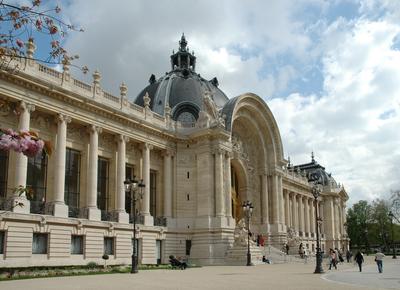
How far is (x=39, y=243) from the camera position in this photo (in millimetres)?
31031

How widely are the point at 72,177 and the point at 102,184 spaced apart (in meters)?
3.60

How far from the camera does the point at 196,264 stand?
42344 millimetres

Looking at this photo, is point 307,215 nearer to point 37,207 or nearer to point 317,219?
point 317,219

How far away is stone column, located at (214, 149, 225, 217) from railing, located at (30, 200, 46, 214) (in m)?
17.3

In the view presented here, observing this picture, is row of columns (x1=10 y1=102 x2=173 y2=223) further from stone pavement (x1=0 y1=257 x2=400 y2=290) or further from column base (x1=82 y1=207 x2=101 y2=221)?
stone pavement (x1=0 y1=257 x2=400 y2=290)

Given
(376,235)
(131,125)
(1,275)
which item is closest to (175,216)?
(131,125)

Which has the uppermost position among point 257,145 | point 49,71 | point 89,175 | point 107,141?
point 49,71

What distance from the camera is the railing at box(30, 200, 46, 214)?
31.5 metres

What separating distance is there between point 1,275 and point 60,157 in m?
11.5

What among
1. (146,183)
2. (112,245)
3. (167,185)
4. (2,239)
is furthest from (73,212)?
(167,185)

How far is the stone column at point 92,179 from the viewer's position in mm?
35500

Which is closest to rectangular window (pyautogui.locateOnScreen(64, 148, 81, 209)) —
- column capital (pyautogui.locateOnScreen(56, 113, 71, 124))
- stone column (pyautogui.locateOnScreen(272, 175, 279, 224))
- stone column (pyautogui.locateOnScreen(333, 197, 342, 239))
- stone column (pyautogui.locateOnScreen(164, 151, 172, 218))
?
column capital (pyautogui.locateOnScreen(56, 113, 71, 124))

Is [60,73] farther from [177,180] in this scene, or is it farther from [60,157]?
[177,180]

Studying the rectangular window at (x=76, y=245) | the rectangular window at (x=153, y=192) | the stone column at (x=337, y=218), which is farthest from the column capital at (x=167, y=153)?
the stone column at (x=337, y=218)
